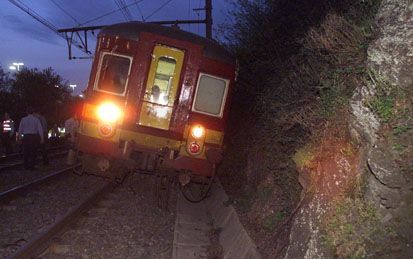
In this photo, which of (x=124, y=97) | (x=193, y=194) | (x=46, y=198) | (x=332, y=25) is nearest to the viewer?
(x=332, y=25)

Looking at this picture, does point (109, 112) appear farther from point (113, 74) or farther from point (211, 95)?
point (211, 95)

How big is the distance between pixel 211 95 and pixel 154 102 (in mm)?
1194

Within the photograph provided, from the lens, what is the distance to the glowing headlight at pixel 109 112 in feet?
30.9

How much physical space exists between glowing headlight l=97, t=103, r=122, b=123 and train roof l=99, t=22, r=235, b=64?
1408 millimetres

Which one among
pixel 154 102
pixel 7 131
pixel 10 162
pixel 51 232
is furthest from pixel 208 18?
pixel 51 232

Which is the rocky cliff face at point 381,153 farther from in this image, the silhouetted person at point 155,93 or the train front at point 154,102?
the silhouetted person at point 155,93

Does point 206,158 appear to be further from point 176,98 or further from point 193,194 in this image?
point 193,194

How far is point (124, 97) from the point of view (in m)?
9.52

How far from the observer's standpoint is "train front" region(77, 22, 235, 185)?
9453 mm

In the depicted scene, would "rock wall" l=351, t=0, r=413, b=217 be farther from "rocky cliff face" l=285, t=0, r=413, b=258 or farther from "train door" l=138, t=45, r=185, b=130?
"train door" l=138, t=45, r=185, b=130

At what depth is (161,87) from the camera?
9750 millimetres

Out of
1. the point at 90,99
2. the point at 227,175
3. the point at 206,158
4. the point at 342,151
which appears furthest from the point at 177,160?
the point at 342,151

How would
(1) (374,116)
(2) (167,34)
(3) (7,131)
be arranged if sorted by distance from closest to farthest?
(1) (374,116) < (2) (167,34) < (3) (7,131)

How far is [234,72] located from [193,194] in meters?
4.30
